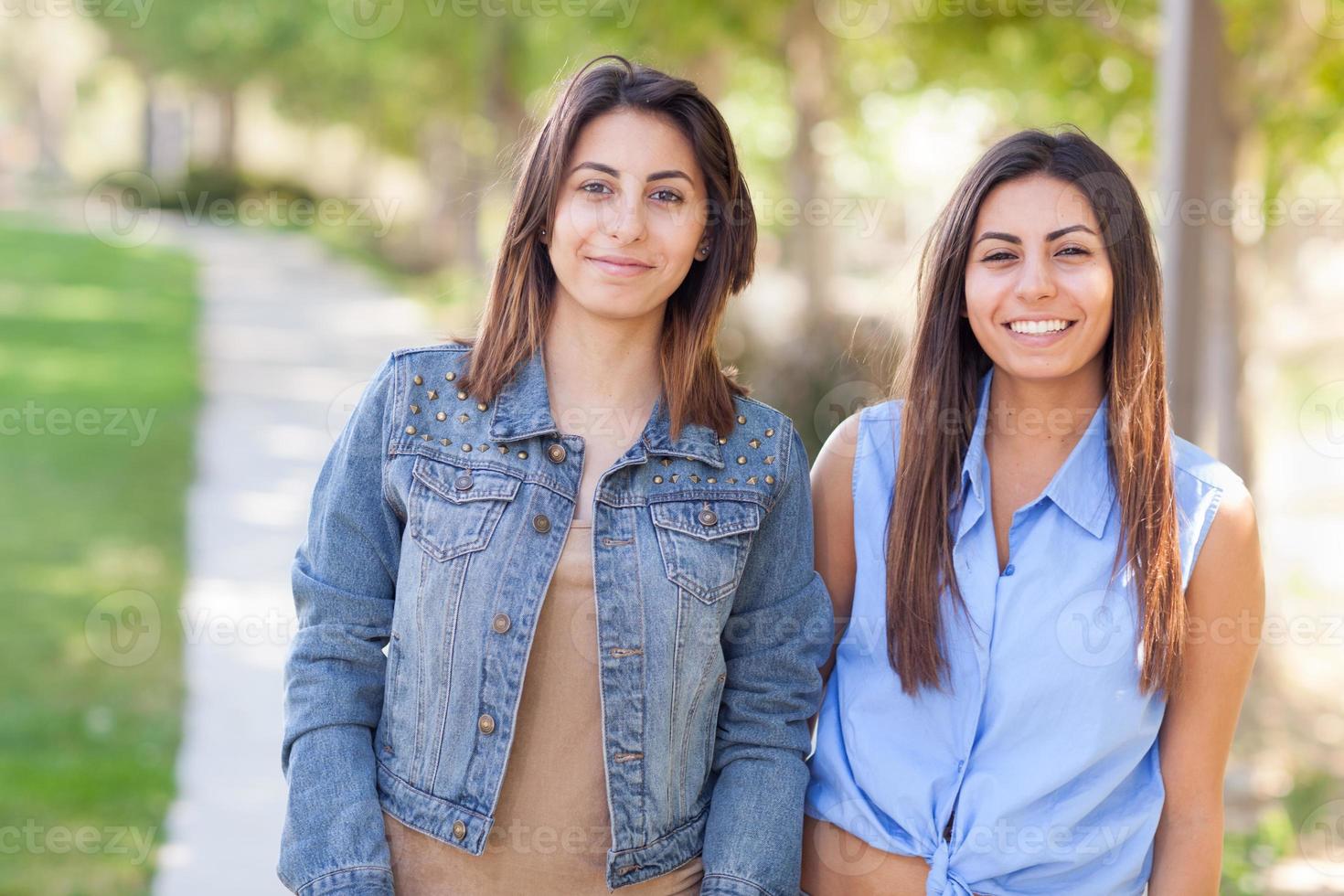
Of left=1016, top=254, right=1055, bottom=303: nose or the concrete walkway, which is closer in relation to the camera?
left=1016, top=254, right=1055, bottom=303: nose

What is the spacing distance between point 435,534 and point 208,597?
4868 mm

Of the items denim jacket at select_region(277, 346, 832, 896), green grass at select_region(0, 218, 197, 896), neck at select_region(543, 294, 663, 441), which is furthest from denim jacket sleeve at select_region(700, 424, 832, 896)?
green grass at select_region(0, 218, 197, 896)

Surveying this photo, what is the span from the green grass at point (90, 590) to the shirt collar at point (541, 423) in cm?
251

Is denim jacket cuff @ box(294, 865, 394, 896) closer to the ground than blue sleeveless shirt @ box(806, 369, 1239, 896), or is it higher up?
closer to the ground

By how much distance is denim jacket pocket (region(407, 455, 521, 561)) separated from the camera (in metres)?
2.21

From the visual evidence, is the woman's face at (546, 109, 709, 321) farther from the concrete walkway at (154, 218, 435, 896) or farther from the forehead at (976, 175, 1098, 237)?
the concrete walkway at (154, 218, 435, 896)

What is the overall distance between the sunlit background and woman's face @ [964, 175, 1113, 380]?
0.36m

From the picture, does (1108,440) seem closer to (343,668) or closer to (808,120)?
(343,668)

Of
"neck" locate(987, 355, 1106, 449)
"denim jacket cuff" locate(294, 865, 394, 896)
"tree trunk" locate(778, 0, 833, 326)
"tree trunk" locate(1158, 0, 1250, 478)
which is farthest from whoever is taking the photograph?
"tree trunk" locate(778, 0, 833, 326)

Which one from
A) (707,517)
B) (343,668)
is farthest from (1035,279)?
(343,668)

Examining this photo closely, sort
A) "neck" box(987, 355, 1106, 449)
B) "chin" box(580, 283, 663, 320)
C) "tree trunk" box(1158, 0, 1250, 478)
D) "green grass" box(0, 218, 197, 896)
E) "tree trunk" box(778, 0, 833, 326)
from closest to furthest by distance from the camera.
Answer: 1. "chin" box(580, 283, 663, 320)
2. "neck" box(987, 355, 1106, 449)
3. "green grass" box(0, 218, 197, 896)
4. "tree trunk" box(1158, 0, 1250, 478)
5. "tree trunk" box(778, 0, 833, 326)

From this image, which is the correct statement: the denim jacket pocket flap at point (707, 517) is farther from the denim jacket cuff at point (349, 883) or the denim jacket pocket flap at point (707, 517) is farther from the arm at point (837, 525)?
the denim jacket cuff at point (349, 883)

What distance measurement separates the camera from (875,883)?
2336 mm

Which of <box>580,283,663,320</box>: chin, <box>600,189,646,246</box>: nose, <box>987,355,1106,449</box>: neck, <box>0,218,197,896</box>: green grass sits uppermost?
<box>600,189,646,246</box>: nose
